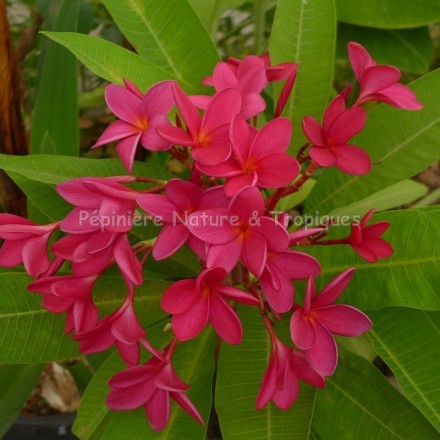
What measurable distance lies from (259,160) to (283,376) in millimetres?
222

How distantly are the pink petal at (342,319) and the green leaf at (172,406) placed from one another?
0.26 metres

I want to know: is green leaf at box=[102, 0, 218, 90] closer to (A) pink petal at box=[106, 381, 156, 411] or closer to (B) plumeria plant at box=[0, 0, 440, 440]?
(B) plumeria plant at box=[0, 0, 440, 440]

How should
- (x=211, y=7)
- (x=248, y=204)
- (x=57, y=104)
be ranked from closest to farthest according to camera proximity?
(x=248, y=204), (x=57, y=104), (x=211, y=7)

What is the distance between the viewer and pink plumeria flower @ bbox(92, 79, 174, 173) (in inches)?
25.2

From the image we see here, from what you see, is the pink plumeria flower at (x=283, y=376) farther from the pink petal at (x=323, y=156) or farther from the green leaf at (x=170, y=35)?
the green leaf at (x=170, y=35)

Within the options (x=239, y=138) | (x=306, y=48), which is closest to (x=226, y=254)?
(x=239, y=138)

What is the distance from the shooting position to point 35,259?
649 mm

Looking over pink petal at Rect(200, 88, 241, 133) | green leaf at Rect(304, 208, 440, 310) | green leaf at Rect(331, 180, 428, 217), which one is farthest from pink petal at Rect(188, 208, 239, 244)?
green leaf at Rect(331, 180, 428, 217)

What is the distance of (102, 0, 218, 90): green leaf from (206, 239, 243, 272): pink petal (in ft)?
1.28

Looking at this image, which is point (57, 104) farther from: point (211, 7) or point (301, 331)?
point (301, 331)

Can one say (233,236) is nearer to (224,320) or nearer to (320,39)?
(224,320)

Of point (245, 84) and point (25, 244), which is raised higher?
point (245, 84)

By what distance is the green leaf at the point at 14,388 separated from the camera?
0.93 meters

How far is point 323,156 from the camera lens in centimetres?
64
